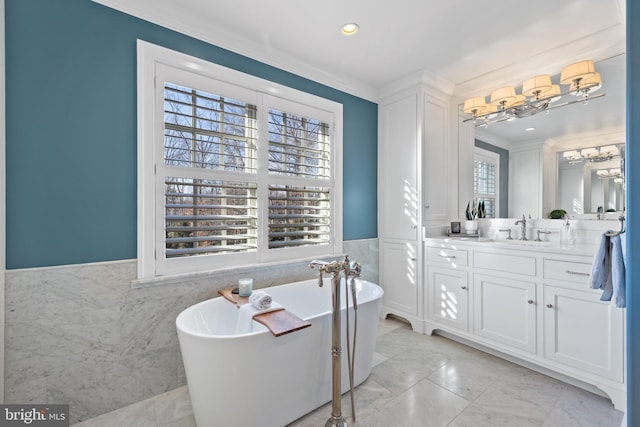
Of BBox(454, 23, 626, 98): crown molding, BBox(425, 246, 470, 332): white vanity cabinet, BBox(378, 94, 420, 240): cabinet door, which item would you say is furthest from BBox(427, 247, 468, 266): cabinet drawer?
BBox(454, 23, 626, 98): crown molding

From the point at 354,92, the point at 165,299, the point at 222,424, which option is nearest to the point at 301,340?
the point at 222,424

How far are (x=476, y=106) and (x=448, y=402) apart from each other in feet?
8.95

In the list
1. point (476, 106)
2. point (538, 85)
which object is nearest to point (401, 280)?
point (476, 106)

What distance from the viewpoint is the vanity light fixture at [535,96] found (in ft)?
7.80

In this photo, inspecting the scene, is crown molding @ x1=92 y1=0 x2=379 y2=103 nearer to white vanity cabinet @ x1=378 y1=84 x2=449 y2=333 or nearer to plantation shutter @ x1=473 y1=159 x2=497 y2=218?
white vanity cabinet @ x1=378 y1=84 x2=449 y2=333

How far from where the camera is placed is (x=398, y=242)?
10.9 ft

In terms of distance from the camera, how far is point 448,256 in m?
2.87

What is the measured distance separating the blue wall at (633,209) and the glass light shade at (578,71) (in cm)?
172

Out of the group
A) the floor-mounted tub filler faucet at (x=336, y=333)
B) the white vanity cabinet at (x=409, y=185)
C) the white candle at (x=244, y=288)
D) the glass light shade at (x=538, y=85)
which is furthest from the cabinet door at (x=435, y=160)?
the white candle at (x=244, y=288)

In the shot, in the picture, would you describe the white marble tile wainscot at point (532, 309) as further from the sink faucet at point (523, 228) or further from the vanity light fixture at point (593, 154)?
the vanity light fixture at point (593, 154)

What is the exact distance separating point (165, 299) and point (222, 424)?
910mm

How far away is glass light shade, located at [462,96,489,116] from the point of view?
307cm

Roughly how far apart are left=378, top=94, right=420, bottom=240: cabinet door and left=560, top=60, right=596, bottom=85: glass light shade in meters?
1.22

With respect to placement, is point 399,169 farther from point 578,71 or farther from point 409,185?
point 578,71
